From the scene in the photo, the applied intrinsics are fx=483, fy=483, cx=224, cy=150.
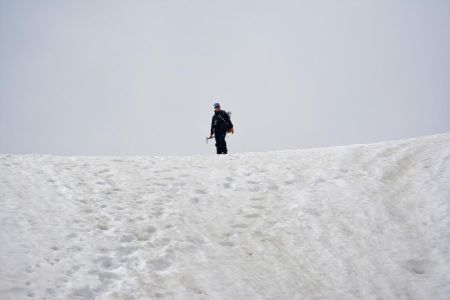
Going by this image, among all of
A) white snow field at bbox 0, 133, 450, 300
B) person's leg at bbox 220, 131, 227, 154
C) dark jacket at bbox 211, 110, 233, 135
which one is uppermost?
dark jacket at bbox 211, 110, 233, 135

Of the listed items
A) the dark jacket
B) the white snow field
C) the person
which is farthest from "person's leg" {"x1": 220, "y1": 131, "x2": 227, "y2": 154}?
the white snow field

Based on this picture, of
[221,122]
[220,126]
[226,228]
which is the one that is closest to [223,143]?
[220,126]

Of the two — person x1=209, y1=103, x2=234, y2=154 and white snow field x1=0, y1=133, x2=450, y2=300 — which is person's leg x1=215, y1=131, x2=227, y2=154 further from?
white snow field x1=0, y1=133, x2=450, y2=300

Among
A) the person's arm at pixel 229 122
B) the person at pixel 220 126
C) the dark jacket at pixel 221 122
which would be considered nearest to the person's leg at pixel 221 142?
the person at pixel 220 126

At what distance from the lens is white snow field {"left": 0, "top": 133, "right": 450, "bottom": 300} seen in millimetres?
6719

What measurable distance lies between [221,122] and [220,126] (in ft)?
0.47

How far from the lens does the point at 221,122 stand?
1658cm

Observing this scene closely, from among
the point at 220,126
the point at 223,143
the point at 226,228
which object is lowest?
the point at 226,228

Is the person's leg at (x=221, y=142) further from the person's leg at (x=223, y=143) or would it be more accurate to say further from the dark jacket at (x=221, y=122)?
the dark jacket at (x=221, y=122)

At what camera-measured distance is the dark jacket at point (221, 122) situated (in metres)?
16.6

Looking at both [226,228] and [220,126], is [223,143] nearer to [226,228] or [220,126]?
[220,126]

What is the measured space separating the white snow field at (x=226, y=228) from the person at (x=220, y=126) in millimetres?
4527

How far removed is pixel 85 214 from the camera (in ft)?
27.6

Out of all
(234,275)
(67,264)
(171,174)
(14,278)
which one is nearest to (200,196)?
(171,174)
